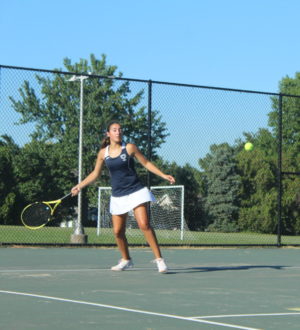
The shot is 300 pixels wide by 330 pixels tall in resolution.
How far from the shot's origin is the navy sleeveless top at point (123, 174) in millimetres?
9508

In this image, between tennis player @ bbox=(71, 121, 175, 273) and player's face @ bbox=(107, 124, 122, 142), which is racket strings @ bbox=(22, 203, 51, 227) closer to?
tennis player @ bbox=(71, 121, 175, 273)

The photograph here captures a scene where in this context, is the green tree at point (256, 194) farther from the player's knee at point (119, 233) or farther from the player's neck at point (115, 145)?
the player's neck at point (115, 145)

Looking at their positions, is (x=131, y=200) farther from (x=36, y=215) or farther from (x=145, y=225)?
(x=36, y=215)

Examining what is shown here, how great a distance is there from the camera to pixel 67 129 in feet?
116

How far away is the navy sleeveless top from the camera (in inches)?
374

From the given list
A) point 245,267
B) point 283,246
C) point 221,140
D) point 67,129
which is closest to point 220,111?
point 221,140

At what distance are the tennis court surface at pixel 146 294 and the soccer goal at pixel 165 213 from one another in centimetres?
989

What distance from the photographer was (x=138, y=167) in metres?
30.1

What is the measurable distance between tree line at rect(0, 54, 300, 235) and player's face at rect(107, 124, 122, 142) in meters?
6.41

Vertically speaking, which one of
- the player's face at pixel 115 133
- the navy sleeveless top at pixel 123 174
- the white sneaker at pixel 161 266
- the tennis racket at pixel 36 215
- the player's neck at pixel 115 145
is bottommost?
the white sneaker at pixel 161 266

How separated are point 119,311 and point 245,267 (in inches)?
208

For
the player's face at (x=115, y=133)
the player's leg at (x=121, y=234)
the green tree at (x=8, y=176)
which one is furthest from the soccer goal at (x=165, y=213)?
the player's face at (x=115, y=133)

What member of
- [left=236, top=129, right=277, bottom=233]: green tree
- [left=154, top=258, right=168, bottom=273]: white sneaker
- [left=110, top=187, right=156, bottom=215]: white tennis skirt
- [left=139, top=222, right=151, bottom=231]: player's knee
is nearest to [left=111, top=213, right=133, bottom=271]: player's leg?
[left=110, top=187, right=156, bottom=215]: white tennis skirt

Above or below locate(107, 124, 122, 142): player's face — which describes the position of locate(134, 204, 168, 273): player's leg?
below
